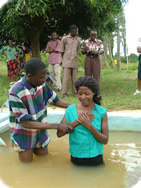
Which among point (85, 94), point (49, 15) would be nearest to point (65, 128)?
point (85, 94)

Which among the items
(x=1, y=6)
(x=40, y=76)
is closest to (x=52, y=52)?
(x=1, y=6)

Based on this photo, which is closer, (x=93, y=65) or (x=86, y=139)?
(x=86, y=139)

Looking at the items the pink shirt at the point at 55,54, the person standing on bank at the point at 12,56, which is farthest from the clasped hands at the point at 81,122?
the person standing on bank at the point at 12,56

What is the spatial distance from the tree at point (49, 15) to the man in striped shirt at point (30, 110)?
3.79 metres

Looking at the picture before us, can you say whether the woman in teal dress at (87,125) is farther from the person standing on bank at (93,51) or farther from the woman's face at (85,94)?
the person standing on bank at (93,51)

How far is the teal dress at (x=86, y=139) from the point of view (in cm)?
235

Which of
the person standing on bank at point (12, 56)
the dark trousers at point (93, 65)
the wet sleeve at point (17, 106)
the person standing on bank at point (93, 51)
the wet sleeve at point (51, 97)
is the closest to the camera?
the wet sleeve at point (17, 106)

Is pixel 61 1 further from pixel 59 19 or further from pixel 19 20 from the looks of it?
pixel 59 19

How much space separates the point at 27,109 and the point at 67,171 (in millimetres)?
746

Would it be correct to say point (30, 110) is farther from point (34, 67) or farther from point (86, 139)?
point (86, 139)

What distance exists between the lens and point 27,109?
8.62ft

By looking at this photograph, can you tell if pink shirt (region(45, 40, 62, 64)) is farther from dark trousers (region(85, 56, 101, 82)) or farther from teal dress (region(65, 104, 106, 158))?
teal dress (region(65, 104, 106, 158))

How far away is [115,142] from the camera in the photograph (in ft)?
11.3

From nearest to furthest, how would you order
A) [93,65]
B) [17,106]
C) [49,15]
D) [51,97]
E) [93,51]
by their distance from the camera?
[17,106] → [51,97] → [93,51] → [93,65] → [49,15]
